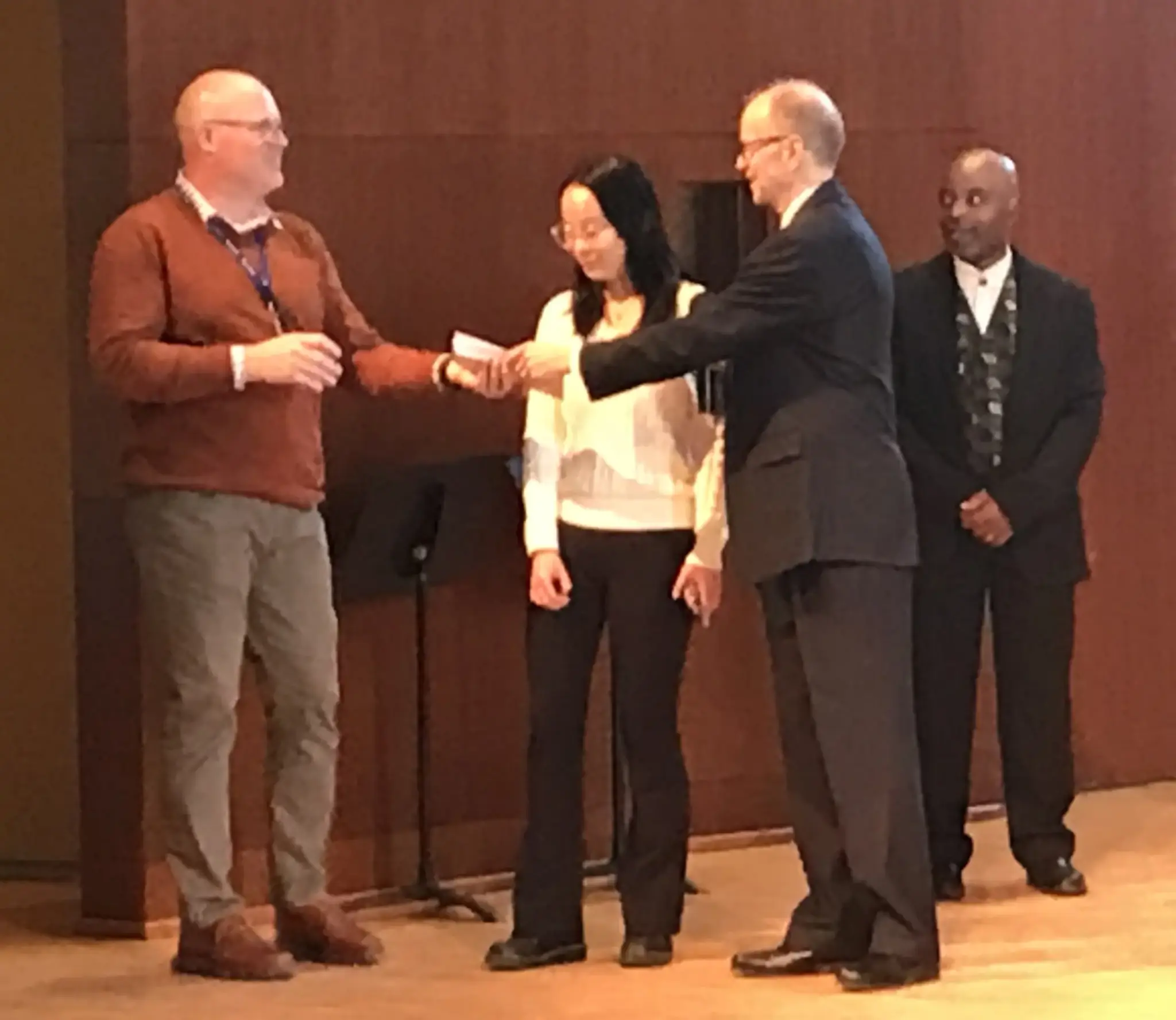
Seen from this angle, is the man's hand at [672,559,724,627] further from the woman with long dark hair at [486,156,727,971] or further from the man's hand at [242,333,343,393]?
the man's hand at [242,333,343,393]

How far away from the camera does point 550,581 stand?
4.02m

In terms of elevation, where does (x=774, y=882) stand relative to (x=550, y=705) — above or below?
below

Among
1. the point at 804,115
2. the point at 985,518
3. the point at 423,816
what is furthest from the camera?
the point at 423,816

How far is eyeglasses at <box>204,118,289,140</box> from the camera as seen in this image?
404cm

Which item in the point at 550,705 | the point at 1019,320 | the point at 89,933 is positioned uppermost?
the point at 1019,320

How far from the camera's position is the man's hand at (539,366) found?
3.98 metres

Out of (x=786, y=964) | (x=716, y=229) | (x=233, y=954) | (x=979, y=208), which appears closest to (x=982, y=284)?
(x=979, y=208)

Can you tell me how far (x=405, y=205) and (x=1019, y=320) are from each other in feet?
4.69

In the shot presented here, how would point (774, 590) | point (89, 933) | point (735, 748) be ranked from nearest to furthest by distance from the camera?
1. point (774, 590)
2. point (89, 933)
3. point (735, 748)

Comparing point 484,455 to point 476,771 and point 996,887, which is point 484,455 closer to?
point 476,771

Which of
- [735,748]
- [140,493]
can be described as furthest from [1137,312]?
[140,493]

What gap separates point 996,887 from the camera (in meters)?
4.84

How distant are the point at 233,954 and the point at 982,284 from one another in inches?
87.3

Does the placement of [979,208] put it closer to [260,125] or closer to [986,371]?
[986,371]
